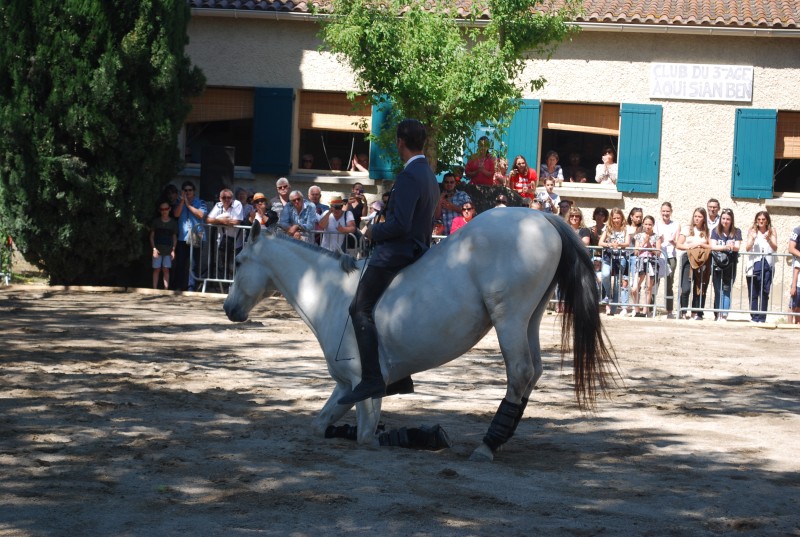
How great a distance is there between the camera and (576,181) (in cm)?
2200

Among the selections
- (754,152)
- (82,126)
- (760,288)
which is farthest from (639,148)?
(82,126)

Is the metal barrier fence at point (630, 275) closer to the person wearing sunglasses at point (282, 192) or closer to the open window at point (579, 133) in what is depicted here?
the person wearing sunglasses at point (282, 192)

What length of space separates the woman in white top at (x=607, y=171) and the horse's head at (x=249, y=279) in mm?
14142

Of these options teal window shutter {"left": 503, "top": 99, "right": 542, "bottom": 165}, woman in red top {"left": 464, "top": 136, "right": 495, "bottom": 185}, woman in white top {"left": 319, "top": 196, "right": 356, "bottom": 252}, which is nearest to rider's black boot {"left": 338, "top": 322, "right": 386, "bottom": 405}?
woman in white top {"left": 319, "top": 196, "right": 356, "bottom": 252}

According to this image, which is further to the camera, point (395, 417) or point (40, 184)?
point (40, 184)

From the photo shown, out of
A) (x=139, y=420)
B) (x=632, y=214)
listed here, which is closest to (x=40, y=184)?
(x=632, y=214)

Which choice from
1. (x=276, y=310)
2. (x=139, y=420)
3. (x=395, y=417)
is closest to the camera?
(x=139, y=420)

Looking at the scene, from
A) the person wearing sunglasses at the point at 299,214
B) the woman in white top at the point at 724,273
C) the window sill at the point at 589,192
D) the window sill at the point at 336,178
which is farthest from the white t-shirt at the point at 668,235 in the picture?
the window sill at the point at 336,178

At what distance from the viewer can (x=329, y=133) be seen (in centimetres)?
2272

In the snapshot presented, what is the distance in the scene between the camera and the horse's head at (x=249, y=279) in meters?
8.41

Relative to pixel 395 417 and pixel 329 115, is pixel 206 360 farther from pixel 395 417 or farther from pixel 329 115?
pixel 329 115

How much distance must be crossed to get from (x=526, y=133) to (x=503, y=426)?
14.6m

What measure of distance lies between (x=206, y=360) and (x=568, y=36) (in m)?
11.3

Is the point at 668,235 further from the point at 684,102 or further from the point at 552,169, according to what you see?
the point at 684,102
